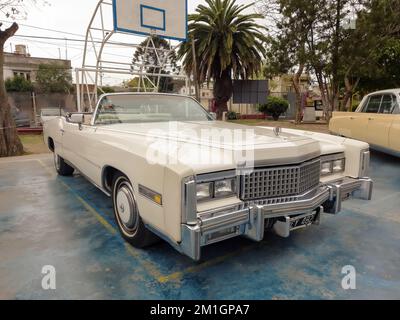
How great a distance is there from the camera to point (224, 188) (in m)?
2.32

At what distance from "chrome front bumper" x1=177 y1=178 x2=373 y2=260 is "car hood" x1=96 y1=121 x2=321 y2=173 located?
331mm

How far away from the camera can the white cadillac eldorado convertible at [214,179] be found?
2.07 m

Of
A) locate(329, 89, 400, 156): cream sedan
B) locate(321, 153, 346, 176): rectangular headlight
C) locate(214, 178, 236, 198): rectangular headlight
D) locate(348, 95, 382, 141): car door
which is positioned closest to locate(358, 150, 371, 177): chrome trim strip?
locate(321, 153, 346, 176): rectangular headlight

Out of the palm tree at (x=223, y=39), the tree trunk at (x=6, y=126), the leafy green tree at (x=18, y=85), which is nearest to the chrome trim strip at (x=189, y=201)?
the tree trunk at (x=6, y=126)

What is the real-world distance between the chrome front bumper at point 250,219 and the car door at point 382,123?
159 inches

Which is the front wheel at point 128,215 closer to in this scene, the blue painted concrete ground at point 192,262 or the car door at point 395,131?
the blue painted concrete ground at point 192,262

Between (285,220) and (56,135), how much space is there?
4.60m

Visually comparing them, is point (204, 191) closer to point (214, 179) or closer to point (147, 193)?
point (214, 179)

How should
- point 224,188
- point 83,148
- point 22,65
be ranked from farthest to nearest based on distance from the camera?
point 22,65, point 83,148, point 224,188

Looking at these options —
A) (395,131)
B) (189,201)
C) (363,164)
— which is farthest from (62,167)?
(395,131)

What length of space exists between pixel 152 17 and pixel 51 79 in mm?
22299

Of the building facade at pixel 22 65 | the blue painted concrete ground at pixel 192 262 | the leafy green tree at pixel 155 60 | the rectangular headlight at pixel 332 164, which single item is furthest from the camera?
the building facade at pixel 22 65
